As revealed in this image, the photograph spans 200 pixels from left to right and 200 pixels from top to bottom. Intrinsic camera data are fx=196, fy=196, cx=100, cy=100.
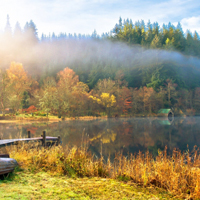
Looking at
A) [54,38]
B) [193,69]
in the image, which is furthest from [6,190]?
Answer: [54,38]

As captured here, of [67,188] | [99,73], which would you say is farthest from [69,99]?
[67,188]

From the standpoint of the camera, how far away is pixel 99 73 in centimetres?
6550

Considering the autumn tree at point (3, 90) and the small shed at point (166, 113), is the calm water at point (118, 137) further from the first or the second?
the small shed at point (166, 113)

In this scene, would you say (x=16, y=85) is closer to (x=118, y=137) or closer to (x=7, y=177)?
(x=118, y=137)

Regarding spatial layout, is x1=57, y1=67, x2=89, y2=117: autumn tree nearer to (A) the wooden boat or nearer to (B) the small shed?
(B) the small shed

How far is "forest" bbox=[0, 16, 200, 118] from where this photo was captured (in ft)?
150

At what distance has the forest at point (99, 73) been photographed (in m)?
45.6

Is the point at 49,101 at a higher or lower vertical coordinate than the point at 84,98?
lower

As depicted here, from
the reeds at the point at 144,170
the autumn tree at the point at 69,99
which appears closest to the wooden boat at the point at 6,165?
the reeds at the point at 144,170

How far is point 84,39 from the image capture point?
95.9 m

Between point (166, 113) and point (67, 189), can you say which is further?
point (166, 113)

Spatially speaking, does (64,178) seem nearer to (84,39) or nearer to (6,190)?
(6,190)

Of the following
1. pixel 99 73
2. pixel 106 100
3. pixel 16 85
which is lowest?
pixel 106 100

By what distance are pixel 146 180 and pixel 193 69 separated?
82430mm
